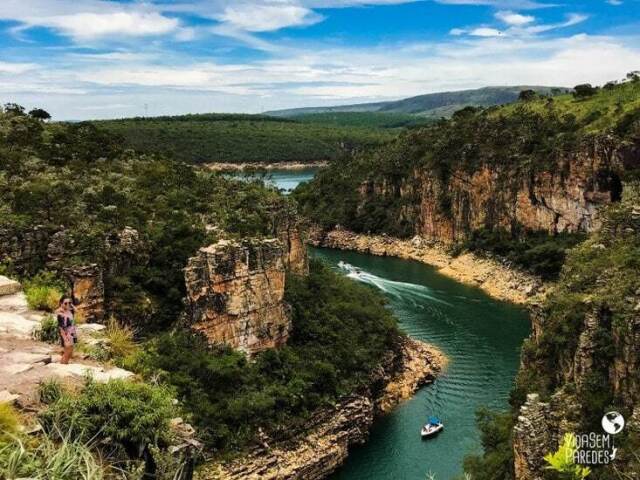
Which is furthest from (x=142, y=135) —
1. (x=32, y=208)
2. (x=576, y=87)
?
(x=32, y=208)

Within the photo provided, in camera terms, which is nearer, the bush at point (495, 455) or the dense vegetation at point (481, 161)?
the bush at point (495, 455)

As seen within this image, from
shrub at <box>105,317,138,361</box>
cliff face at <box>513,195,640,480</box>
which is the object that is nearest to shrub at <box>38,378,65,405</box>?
shrub at <box>105,317,138,361</box>

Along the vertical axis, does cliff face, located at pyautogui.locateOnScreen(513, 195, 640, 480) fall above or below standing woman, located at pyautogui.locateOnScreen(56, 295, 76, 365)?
below

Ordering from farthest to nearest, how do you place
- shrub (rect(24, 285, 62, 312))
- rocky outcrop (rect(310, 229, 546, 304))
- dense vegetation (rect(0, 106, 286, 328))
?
rocky outcrop (rect(310, 229, 546, 304)) → dense vegetation (rect(0, 106, 286, 328)) → shrub (rect(24, 285, 62, 312))

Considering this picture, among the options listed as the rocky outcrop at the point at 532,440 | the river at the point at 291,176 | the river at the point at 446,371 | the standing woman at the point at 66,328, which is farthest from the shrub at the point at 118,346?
the river at the point at 291,176

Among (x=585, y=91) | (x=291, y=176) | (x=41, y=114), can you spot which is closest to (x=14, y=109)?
(x=41, y=114)

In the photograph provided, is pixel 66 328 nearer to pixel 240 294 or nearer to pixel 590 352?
pixel 590 352

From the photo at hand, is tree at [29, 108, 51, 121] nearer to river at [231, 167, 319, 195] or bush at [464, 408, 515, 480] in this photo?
bush at [464, 408, 515, 480]

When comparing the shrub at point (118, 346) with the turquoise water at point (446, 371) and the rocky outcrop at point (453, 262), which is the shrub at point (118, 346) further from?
the rocky outcrop at point (453, 262)
